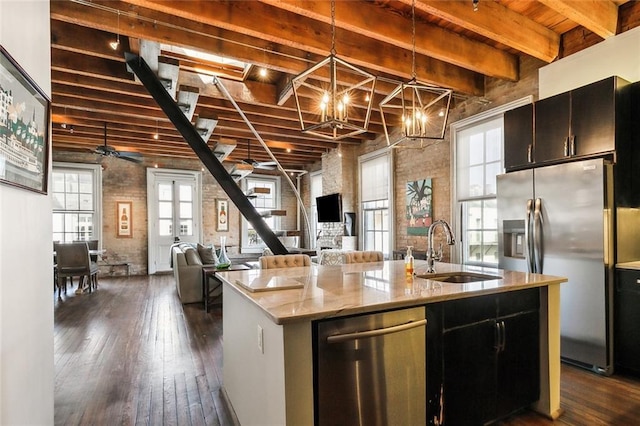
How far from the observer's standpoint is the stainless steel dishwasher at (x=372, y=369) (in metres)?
1.51

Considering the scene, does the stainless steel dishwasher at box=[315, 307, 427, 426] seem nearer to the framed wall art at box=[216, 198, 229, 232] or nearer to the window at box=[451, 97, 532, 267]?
the window at box=[451, 97, 532, 267]

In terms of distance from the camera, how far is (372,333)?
1.58 meters

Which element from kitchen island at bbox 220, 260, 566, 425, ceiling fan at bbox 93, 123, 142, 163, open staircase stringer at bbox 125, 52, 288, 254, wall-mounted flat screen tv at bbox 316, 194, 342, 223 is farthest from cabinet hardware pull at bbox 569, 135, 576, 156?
ceiling fan at bbox 93, 123, 142, 163

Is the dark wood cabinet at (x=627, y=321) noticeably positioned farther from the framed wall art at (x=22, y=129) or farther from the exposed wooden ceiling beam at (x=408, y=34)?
Answer: the framed wall art at (x=22, y=129)

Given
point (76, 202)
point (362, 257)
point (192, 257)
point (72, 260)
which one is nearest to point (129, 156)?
point (72, 260)

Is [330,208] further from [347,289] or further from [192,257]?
[347,289]

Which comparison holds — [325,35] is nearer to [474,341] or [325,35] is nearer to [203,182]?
[474,341]

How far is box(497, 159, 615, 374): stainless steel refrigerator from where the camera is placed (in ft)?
9.25

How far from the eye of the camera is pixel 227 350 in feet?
7.82

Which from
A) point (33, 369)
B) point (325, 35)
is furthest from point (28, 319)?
point (325, 35)

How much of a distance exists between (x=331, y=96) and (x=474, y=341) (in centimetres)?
160

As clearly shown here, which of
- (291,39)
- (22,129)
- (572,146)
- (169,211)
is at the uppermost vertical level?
(291,39)

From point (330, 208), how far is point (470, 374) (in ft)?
19.1

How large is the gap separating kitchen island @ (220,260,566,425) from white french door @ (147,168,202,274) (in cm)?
708
